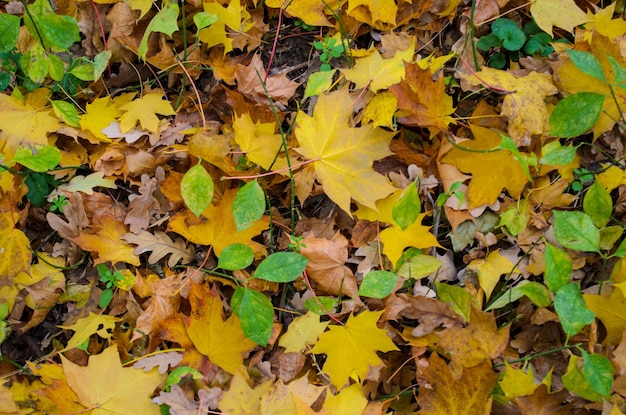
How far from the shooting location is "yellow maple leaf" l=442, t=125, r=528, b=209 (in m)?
1.76

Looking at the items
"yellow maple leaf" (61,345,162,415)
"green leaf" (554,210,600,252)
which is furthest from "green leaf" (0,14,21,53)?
"green leaf" (554,210,600,252)

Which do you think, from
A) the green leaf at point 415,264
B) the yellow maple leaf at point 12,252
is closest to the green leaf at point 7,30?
the yellow maple leaf at point 12,252

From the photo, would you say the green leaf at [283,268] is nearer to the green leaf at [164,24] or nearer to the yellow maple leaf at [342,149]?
the yellow maple leaf at [342,149]

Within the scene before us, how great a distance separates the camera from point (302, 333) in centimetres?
176

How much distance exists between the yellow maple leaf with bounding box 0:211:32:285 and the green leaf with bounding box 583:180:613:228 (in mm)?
2029

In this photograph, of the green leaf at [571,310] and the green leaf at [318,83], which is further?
the green leaf at [318,83]

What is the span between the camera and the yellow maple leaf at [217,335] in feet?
5.67

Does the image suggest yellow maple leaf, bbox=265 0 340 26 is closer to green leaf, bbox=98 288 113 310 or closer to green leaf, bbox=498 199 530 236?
green leaf, bbox=498 199 530 236

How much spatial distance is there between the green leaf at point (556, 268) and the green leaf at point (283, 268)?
0.78 meters

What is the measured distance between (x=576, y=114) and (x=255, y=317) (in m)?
1.28

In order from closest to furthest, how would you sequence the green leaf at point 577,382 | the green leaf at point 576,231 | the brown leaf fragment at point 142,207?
1. the green leaf at point 577,382
2. the green leaf at point 576,231
3. the brown leaf fragment at point 142,207

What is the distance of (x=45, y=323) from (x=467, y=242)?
1.64 meters

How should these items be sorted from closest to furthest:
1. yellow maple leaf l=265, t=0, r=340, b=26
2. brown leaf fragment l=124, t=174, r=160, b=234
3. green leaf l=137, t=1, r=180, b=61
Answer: green leaf l=137, t=1, r=180, b=61 → brown leaf fragment l=124, t=174, r=160, b=234 → yellow maple leaf l=265, t=0, r=340, b=26

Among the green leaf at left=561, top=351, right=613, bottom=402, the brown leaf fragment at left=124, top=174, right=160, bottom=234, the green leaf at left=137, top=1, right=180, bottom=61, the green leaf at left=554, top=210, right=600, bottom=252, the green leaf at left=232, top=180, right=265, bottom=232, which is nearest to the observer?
the green leaf at left=561, top=351, right=613, bottom=402
